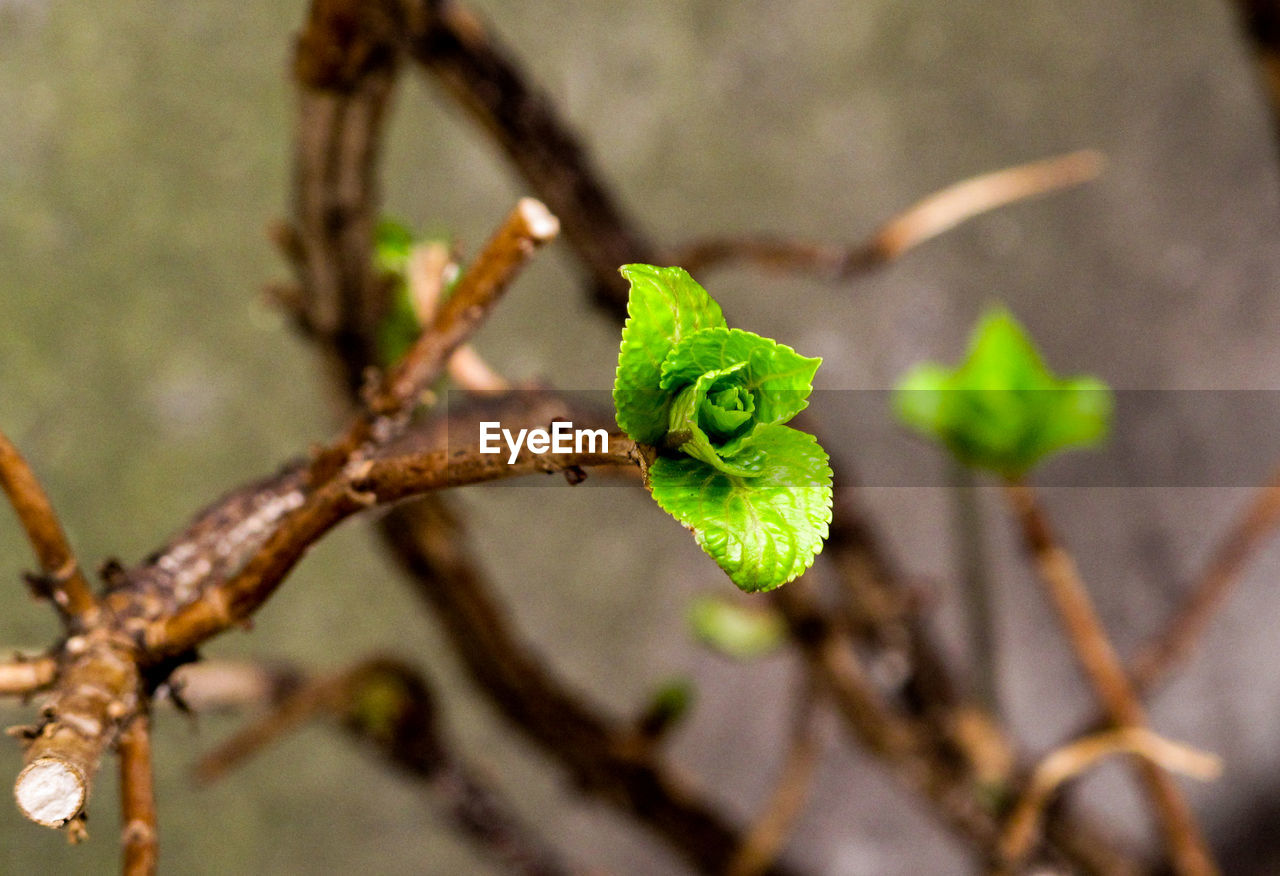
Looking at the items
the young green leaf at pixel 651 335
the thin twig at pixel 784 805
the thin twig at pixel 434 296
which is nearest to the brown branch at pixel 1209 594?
the thin twig at pixel 784 805

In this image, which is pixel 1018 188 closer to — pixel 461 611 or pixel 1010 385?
pixel 1010 385

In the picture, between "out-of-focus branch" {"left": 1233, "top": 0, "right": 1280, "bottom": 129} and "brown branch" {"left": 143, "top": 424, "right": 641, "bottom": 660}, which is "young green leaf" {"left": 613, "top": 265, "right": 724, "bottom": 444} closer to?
"brown branch" {"left": 143, "top": 424, "right": 641, "bottom": 660}

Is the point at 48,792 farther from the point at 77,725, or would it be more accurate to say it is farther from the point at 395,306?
the point at 395,306

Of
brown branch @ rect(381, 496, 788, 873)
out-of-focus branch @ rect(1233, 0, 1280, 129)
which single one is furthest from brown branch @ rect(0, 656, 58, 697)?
out-of-focus branch @ rect(1233, 0, 1280, 129)

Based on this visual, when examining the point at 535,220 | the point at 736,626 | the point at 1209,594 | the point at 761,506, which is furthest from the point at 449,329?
the point at 1209,594

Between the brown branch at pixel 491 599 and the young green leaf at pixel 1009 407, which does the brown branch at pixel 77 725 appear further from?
the young green leaf at pixel 1009 407

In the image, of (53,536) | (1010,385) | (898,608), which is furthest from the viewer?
(898,608)

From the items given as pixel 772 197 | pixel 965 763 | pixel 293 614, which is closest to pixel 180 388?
pixel 293 614
